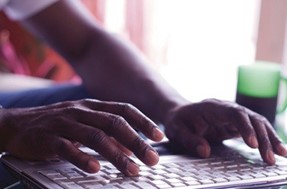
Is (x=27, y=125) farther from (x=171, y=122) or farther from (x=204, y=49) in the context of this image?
(x=204, y=49)

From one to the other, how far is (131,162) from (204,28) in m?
1.81

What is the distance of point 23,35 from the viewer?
2807mm

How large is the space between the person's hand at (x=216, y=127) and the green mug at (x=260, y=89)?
0.21 meters

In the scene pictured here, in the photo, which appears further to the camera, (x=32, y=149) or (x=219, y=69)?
(x=219, y=69)

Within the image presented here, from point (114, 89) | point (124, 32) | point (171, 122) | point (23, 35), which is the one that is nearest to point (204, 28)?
point (124, 32)

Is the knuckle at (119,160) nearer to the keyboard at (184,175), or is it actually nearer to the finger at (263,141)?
the keyboard at (184,175)

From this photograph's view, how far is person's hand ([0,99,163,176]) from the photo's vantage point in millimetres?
589

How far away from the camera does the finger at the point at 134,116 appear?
2.08ft

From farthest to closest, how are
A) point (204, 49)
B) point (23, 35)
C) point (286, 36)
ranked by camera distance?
point (23, 35), point (204, 49), point (286, 36)

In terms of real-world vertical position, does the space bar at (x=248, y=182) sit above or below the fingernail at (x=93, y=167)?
below

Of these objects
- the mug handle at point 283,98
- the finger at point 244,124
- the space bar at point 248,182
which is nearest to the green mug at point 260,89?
the mug handle at point 283,98

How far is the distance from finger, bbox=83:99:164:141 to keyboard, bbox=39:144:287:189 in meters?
0.04

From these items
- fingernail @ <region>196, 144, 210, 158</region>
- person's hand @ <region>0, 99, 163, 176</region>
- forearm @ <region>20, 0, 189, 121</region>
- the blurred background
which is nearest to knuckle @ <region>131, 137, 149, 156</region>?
person's hand @ <region>0, 99, 163, 176</region>

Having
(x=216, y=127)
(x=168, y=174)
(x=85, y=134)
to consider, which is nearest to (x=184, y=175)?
(x=168, y=174)
